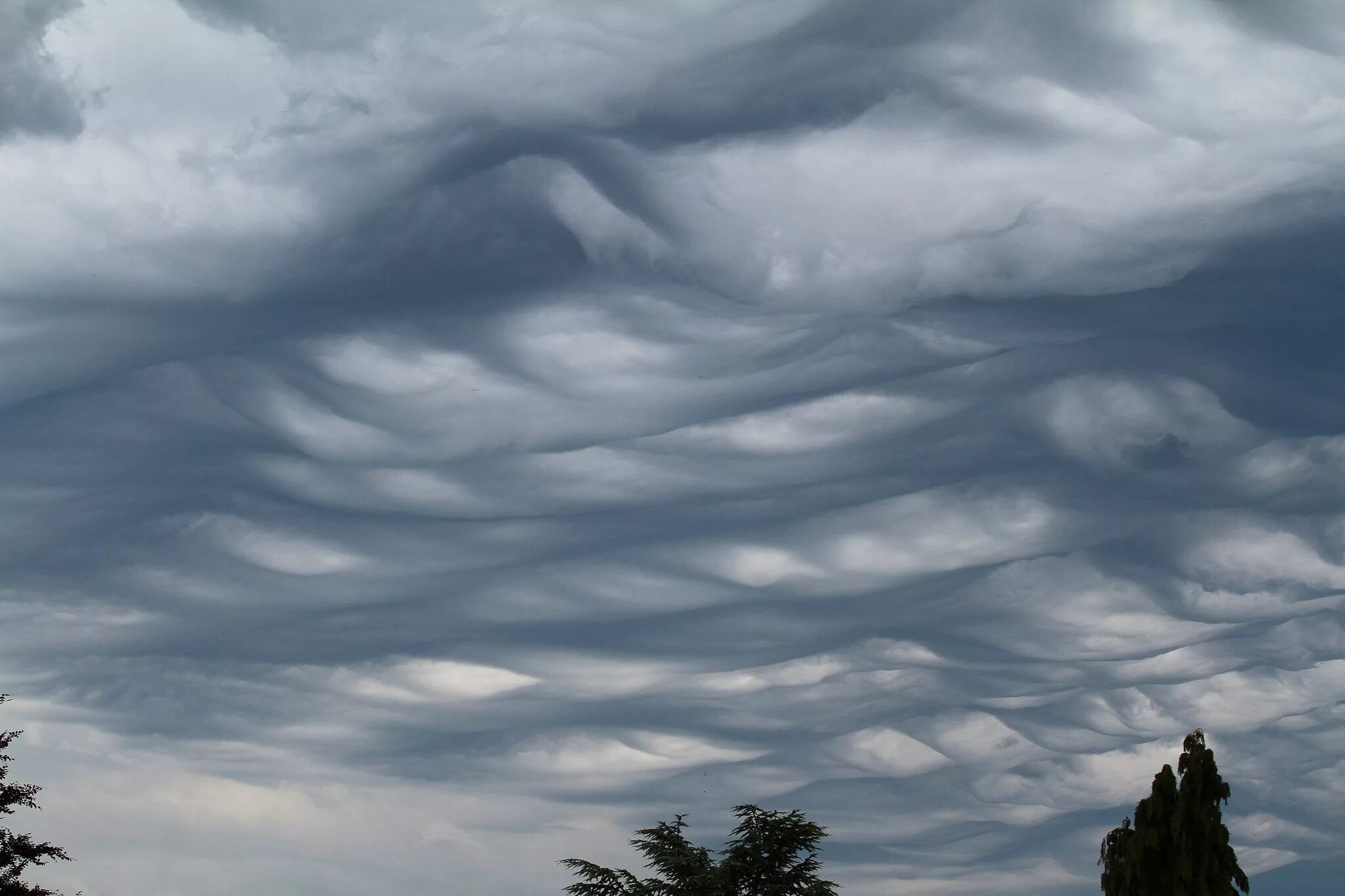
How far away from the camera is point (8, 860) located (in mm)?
45156

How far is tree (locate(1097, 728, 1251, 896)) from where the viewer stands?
136 ft

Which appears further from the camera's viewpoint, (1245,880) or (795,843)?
(795,843)

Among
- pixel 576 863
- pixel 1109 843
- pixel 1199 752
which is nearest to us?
pixel 1199 752

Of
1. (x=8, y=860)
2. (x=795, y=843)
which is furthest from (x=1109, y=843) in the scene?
(x=8, y=860)

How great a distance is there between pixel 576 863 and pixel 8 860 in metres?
31.1

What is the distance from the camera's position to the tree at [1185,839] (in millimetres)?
41500

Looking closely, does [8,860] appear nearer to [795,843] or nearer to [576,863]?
[576,863]

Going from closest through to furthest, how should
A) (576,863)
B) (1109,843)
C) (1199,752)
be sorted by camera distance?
(1199,752) < (1109,843) < (576,863)

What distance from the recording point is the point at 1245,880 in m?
41.8

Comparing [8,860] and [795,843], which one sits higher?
[795,843]

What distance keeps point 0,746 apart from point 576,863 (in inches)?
1281

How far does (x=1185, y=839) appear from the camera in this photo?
137 ft

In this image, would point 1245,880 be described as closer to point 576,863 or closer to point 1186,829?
point 1186,829

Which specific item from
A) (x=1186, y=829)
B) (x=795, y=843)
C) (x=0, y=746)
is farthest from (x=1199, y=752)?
(x=0, y=746)
